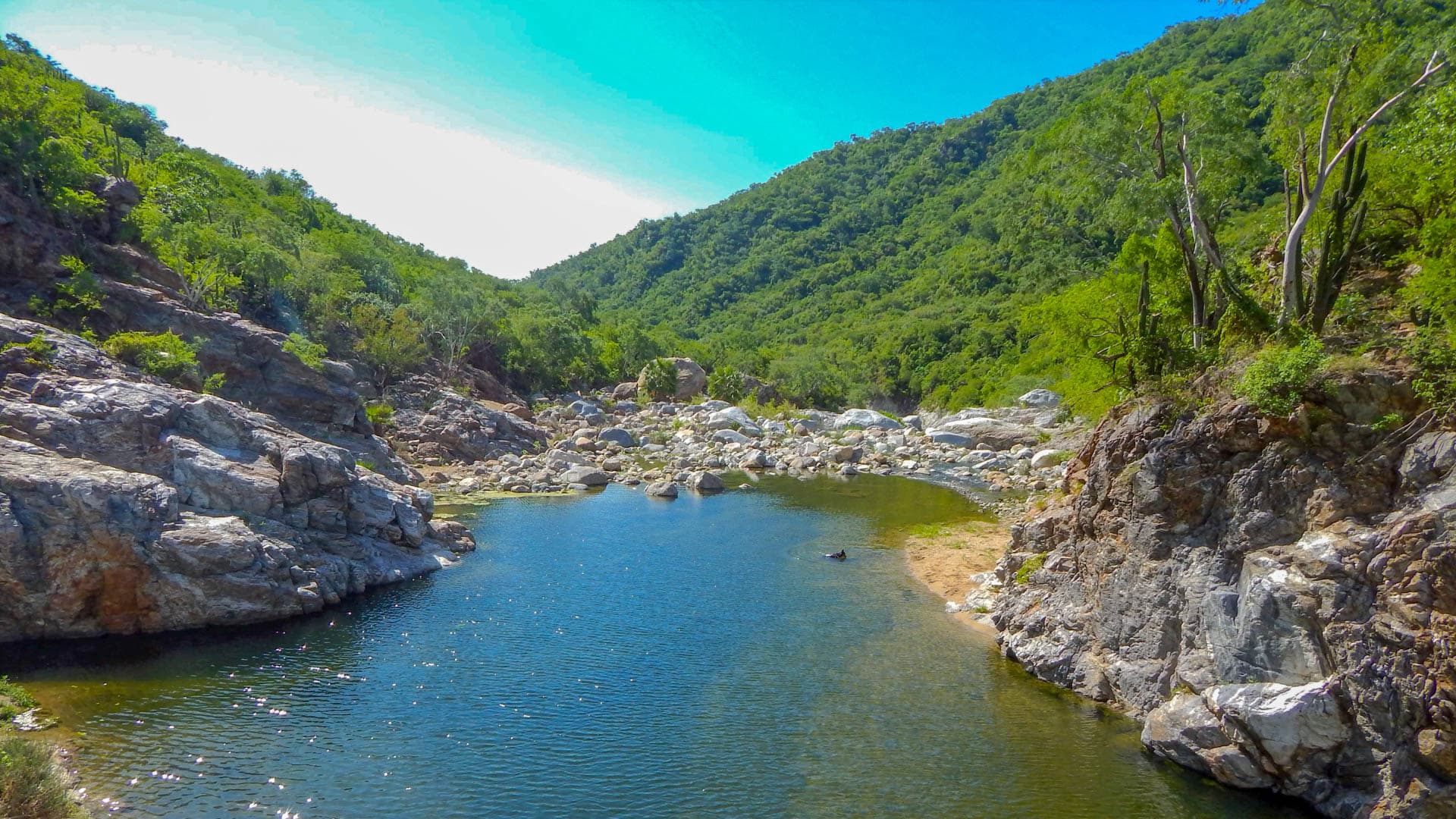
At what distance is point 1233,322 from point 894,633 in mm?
13685

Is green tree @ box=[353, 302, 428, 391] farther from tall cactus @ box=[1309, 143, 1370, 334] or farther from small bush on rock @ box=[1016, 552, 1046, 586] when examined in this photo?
tall cactus @ box=[1309, 143, 1370, 334]

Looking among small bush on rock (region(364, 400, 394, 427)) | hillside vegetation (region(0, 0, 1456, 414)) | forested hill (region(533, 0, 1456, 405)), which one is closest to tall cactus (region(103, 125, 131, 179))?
hillside vegetation (region(0, 0, 1456, 414))

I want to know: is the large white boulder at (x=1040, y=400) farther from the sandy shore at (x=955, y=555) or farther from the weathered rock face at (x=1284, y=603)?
the weathered rock face at (x=1284, y=603)

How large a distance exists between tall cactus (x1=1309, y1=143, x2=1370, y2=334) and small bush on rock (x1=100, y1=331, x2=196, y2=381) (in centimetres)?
4072

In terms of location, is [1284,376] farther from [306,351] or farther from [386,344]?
[386,344]

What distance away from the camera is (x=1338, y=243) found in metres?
18.0

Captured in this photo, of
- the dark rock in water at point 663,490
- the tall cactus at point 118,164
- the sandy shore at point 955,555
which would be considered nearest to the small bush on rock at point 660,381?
the dark rock in water at point 663,490

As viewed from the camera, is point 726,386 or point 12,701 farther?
point 726,386

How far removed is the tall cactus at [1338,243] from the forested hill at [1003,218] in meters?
2.77

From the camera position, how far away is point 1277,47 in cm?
8256

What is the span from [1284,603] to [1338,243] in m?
9.44

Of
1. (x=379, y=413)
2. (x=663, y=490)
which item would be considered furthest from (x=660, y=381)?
(x=663, y=490)

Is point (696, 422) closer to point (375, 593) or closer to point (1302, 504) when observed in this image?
point (375, 593)

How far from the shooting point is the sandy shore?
28.9 meters
